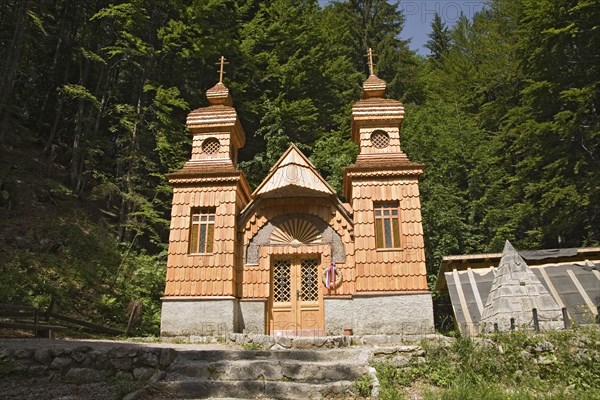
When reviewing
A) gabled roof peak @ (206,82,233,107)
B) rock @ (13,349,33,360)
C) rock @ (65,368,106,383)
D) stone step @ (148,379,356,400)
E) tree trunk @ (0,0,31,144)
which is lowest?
stone step @ (148,379,356,400)

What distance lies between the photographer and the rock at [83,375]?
729 cm

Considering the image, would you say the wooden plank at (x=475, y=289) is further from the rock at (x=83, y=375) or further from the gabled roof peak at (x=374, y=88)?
the rock at (x=83, y=375)

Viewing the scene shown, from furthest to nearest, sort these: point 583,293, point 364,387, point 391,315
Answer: point 391,315
point 583,293
point 364,387

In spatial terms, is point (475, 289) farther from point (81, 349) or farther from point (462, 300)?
point (81, 349)

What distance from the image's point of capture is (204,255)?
1298 cm

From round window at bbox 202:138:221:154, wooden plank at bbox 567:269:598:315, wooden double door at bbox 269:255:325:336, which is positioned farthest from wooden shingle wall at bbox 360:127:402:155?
wooden plank at bbox 567:269:598:315

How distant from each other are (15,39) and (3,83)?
1875 millimetres

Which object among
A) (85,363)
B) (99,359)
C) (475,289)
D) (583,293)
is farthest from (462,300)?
(85,363)

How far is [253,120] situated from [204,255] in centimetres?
1138

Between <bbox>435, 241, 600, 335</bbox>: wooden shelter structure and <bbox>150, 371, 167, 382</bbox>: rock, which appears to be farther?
<bbox>435, 241, 600, 335</bbox>: wooden shelter structure

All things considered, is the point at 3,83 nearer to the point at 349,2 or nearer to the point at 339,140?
the point at 339,140

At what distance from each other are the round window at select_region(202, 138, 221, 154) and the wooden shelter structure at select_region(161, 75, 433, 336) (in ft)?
1.21

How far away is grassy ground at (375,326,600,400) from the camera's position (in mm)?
6766

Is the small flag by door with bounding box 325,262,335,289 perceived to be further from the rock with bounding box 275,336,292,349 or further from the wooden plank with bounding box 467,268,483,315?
the wooden plank with bounding box 467,268,483,315
